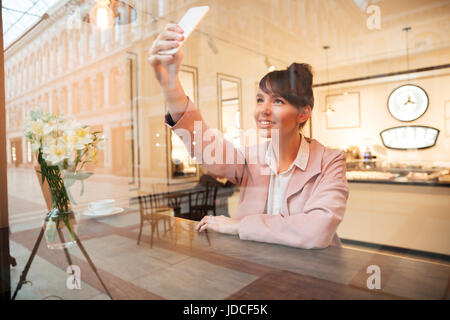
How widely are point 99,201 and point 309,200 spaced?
1.09m

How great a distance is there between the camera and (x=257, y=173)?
3.28ft

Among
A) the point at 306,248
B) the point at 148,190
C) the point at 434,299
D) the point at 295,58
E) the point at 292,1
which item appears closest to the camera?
the point at 434,299

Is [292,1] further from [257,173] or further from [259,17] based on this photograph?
[257,173]

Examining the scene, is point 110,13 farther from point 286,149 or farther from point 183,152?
point 286,149

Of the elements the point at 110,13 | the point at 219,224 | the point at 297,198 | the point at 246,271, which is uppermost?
the point at 110,13

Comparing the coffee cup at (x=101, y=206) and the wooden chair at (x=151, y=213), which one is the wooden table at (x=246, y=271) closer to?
the wooden chair at (x=151, y=213)

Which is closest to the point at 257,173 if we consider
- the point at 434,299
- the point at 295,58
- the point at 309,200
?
the point at 309,200

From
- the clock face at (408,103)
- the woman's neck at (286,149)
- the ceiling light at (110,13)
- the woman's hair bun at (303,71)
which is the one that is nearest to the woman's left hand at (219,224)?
the woman's neck at (286,149)

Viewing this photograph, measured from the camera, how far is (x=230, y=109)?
45.4 inches

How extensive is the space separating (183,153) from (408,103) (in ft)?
2.74

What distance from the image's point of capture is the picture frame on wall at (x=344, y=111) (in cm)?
91

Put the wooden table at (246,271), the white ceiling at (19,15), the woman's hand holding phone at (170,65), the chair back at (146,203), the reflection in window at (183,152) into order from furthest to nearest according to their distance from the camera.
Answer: the chair back at (146,203) → the white ceiling at (19,15) → the reflection in window at (183,152) → the woman's hand holding phone at (170,65) → the wooden table at (246,271)

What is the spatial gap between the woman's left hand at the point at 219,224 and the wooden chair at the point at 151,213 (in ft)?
0.54

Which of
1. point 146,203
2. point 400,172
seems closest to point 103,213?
point 146,203
